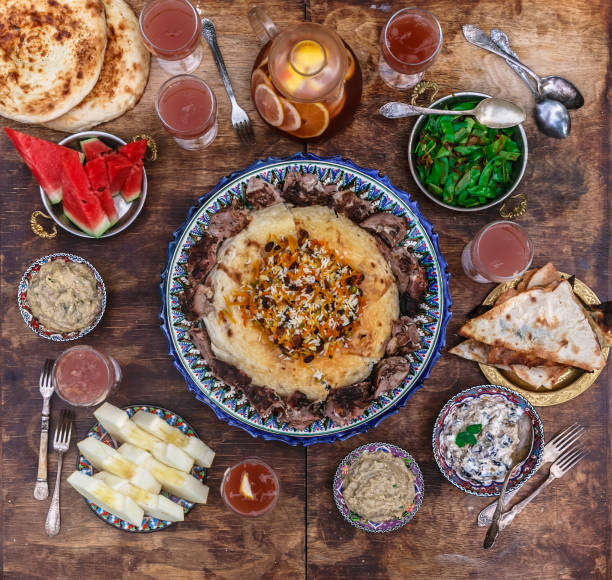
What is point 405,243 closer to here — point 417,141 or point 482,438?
point 417,141

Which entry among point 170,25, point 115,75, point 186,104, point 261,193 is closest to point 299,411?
point 261,193

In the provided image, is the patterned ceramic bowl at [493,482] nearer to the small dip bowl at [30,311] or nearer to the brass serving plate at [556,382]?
the brass serving plate at [556,382]

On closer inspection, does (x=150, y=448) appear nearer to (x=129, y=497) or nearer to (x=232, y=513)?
(x=129, y=497)

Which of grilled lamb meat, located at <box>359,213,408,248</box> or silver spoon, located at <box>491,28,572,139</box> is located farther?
silver spoon, located at <box>491,28,572,139</box>

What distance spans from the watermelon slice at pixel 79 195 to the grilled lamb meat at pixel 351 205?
4.37 feet

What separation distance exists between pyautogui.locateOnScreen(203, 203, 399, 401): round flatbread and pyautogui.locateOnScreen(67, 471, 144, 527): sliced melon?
3.34 ft

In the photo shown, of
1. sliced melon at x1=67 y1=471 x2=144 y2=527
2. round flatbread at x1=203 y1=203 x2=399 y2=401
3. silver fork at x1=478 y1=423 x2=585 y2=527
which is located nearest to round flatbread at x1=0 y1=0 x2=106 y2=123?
round flatbread at x1=203 y1=203 x2=399 y2=401

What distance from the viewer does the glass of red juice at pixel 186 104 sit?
306cm

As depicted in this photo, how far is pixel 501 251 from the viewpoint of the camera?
314cm

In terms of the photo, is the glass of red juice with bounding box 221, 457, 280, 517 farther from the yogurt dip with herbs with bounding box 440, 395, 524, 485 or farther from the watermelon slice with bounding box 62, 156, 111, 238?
the watermelon slice with bounding box 62, 156, 111, 238

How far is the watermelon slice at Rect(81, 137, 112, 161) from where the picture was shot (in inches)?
123

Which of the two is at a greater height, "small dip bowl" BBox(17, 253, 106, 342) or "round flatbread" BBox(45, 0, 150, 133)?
"round flatbread" BBox(45, 0, 150, 133)

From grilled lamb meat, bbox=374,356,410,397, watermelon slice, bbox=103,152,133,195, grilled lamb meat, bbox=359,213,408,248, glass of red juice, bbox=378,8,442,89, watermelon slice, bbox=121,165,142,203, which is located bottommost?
grilled lamb meat, bbox=374,356,410,397

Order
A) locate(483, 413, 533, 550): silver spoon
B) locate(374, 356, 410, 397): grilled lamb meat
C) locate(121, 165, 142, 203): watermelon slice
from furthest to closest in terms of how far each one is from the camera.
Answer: locate(483, 413, 533, 550): silver spoon < locate(121, 165, 142, 203): watermelon slice < locate(374, 356, 410, 397): grilled lamb meat
